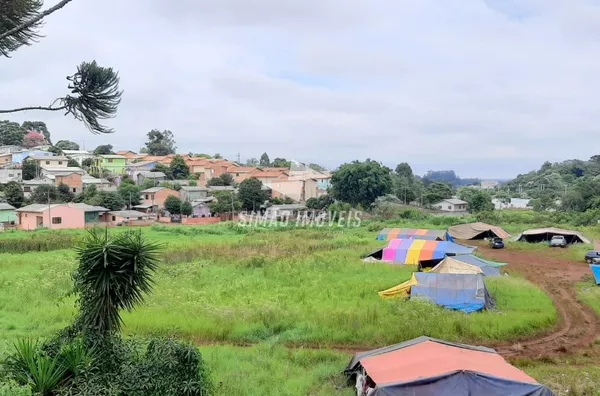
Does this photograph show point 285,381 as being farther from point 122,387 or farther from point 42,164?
point 42,164

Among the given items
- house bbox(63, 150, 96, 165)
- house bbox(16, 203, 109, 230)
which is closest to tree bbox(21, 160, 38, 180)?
house bbox(63, 150, 96, 165)

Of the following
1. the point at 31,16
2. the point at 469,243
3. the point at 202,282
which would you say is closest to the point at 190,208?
the point at 469,243

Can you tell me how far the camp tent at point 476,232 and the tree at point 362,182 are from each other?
14.3m

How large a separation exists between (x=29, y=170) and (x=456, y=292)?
47547 mm

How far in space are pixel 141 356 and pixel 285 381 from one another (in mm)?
2353

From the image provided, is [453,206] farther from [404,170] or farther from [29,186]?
[29,186]

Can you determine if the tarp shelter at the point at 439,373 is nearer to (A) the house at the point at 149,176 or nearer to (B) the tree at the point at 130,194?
(B) the tree at the point at 130,194

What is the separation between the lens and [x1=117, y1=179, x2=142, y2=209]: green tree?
145ft

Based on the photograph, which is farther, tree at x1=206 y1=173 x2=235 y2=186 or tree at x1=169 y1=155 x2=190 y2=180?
tree at x1=169 y1=155 x2=190 y2=180

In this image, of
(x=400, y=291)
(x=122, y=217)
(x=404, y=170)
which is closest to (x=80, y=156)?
(x=122, y=217)

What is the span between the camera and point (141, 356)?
24.4ft

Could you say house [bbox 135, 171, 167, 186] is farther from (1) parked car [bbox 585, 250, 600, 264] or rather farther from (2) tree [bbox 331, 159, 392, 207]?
(1) parked car [bbox 585, 250, 600, 264]

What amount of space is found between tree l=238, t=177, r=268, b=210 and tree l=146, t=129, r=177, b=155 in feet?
138

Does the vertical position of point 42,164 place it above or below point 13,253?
above
